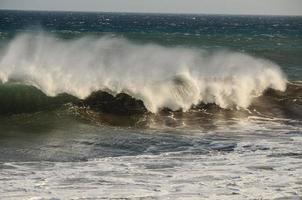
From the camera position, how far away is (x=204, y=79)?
55.7ft

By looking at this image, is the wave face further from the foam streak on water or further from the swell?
the foam streak on water

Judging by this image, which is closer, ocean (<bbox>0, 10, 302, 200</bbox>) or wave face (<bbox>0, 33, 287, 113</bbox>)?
ocean (<bbox>0, 10, 302, 200</bbox>)

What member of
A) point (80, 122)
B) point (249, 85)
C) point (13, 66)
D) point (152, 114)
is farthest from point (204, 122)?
point (13, 66)

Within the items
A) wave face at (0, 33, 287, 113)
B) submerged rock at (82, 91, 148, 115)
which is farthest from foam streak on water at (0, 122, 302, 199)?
wave face at (0, 33, 287, 113)

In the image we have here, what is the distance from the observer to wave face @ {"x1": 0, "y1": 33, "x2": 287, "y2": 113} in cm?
1591

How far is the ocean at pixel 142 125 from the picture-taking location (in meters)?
8.02

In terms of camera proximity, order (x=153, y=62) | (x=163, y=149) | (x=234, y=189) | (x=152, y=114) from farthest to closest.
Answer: (x=153, y=62) < (x=152, y=114) < (x=163, y=149) < (x=234, y=189)

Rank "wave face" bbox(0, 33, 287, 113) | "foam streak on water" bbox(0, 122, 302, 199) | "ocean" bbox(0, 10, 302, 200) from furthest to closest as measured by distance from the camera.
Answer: "wave face" bbox(0, 33, 287, 113)
"ocean" bbox(0, 10, 302, 200)
"foam streak on water" bbox(0, 122, 302, 199)

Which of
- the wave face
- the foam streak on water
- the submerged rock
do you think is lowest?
the foam streak on water

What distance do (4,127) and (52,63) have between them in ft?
16.8

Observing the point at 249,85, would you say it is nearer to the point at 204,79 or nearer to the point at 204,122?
the point at 204,79

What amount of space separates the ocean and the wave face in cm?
5

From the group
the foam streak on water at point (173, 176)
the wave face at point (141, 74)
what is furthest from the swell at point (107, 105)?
the foam streak on water at point (173, 176)

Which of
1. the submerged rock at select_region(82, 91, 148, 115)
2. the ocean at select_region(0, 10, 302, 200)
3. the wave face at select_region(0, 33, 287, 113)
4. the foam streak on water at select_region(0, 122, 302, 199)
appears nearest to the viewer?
the foam streak on water at select_region(0, 122, 302, 199)
